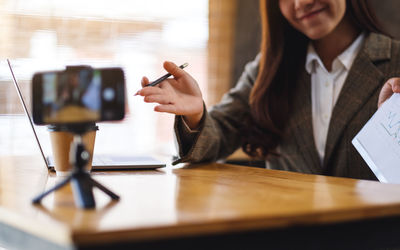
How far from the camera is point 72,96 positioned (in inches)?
24.3

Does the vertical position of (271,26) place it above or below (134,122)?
above

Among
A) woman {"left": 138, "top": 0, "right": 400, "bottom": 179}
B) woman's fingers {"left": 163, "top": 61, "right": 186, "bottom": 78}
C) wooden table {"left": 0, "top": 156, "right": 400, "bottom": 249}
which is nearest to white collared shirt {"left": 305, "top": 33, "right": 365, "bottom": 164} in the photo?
woman {"left": 138, "top": 0, "right": 400, "bottom": 179}

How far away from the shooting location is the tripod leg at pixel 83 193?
2.04 feet

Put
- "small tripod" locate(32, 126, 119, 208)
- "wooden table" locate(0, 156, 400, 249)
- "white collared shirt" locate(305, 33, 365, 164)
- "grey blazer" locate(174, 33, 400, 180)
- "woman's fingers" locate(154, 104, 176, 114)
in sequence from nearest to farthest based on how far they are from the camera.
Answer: "wooden table" locate(0, 156, 400, 249) < "small tripod" locate(32, 126, 119, 208) < "woman's fingers" locate(154, 104, 176, 114) < "grey blazer" locate(174, 33, 400, 180) < "white collared shirt" locate(305, 33, 365, 164)

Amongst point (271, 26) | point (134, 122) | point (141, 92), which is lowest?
point (134, 122)

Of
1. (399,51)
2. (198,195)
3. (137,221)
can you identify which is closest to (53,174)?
(198,195)

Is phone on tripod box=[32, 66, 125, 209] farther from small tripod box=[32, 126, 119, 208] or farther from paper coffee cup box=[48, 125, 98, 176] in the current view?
paper coffee cup box=[48, 125, 98, 176]

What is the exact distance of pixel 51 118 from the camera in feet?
2.02

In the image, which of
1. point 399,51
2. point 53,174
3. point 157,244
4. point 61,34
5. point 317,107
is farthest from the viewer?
point 61,34

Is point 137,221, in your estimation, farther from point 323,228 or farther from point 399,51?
A: point 399,51

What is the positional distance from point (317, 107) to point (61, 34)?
1753 millimetres

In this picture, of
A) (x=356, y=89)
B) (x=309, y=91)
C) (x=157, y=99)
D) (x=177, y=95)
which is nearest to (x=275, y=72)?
(x=309, y=91)

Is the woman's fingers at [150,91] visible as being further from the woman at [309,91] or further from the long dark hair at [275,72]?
the long dark hair at [275,72]

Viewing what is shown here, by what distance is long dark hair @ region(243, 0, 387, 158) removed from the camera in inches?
61.6
